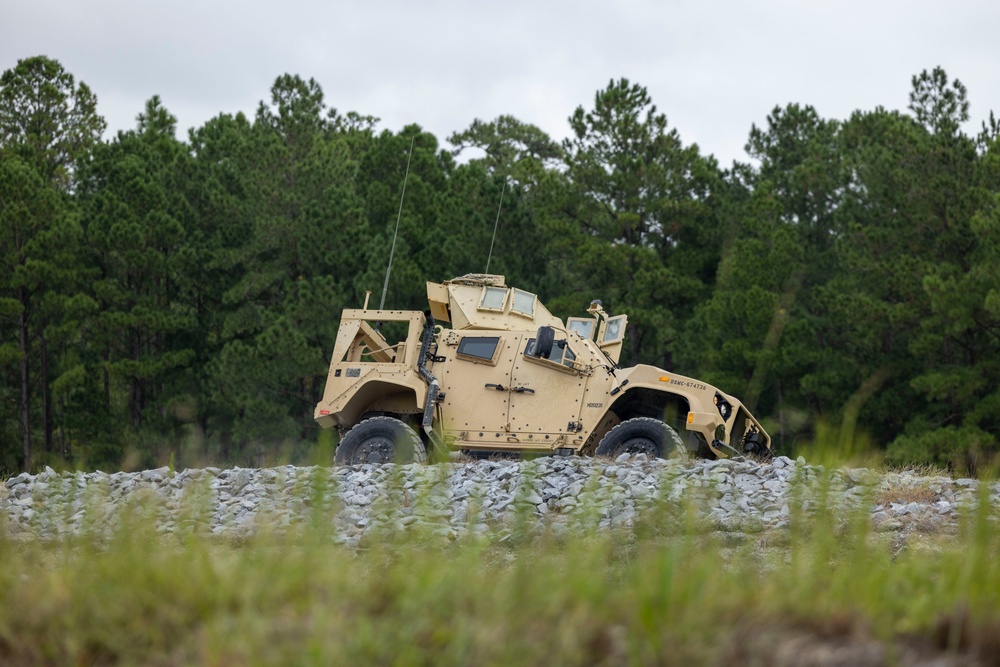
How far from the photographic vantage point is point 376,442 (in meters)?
15.2

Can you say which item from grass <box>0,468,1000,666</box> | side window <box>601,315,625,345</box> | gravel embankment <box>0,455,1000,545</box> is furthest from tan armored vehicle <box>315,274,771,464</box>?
grass <box>0,468,1000,666</box>

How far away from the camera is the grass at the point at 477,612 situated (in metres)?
3.07

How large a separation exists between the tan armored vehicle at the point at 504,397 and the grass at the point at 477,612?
10545 millimetres

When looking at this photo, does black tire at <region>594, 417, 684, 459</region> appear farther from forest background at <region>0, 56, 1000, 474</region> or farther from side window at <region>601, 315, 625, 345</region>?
forest background at <region>0, 56, 1000, 474</region>

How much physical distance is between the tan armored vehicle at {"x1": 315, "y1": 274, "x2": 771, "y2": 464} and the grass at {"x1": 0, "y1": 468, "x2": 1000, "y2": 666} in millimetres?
10545

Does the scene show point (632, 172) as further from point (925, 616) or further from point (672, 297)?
point (925, 616)

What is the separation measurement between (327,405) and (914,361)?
1791 cm

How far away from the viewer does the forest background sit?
27.8 m

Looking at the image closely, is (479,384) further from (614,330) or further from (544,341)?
(614,330)

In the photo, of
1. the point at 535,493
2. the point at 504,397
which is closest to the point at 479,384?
the point at 504,397

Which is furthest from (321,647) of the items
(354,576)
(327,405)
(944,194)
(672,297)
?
(672,297)

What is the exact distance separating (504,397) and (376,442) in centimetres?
178

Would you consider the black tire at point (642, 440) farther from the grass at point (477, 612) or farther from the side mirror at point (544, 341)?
the grass at point (477, 612)

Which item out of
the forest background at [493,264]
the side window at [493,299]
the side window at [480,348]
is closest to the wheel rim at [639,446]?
the side window at [480,348]
